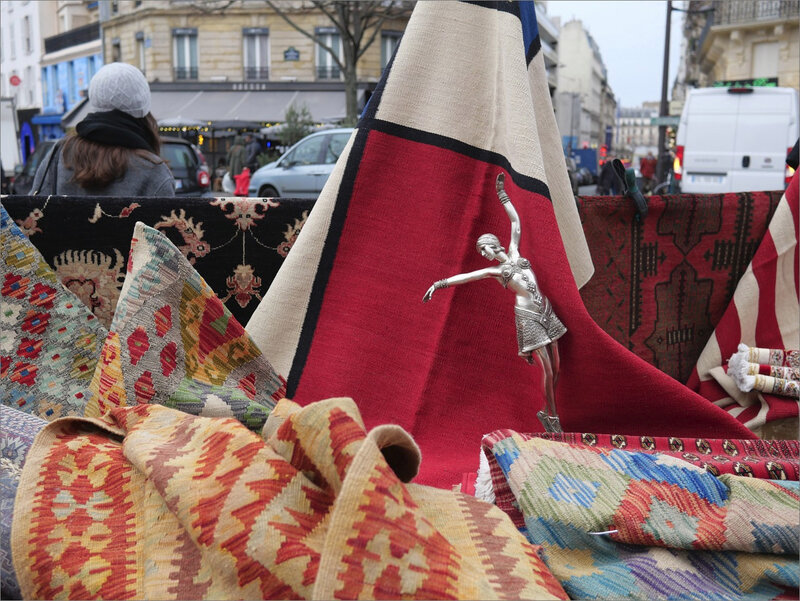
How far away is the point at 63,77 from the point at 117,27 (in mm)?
6417

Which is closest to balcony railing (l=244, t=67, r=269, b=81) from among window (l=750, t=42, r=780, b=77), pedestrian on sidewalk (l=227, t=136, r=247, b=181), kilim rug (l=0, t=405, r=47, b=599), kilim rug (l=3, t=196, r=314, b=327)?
pedestrian on sidewalk (l=227, t=136, r=247, b=181)

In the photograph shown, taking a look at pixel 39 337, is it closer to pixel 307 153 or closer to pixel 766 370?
pixel 766 370

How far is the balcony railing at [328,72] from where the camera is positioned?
24766 millimetres

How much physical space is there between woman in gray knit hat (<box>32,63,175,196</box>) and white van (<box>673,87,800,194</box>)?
8.86m

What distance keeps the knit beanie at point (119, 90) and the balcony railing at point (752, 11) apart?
65.4ft

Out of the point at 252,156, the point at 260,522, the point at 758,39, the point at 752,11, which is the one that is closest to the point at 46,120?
the point at 252,156

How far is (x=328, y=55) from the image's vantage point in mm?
24797

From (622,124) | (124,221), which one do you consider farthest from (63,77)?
(622,124)

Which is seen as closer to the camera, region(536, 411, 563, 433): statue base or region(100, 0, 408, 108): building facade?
region(536, 411, 563, 433): statue base

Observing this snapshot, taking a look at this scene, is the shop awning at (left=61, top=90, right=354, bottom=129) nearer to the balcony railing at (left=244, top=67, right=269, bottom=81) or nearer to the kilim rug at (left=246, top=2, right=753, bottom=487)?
the balcony railing at (left=244, top=67, right=269, bottom=81)

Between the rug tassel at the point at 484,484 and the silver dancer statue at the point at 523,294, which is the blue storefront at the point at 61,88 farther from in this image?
the rug tassel at the point at 484,484

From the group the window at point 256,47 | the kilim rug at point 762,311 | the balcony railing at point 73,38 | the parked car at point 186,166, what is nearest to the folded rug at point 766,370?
the kilim rug at point 762,311

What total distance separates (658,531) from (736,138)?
1055cm

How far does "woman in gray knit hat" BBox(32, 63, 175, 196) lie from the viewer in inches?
118
